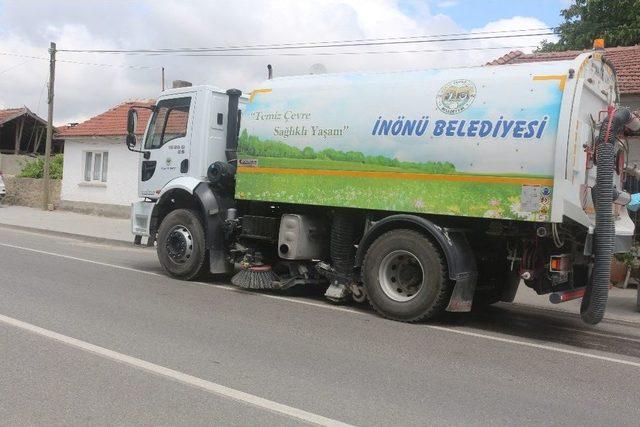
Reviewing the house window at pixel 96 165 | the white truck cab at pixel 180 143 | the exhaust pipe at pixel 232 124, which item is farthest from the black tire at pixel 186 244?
the house window at pixel 96 165

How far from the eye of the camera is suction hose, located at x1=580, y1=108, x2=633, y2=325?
20.9 ft

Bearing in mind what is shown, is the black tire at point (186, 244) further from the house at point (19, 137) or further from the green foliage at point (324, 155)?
the house at point (19, 137)

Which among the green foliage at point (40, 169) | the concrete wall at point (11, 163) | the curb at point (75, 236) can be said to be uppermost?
the concrete wall at point (11, 163)

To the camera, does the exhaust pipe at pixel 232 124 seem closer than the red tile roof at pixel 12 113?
Yes

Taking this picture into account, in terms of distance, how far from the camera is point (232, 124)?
9.62m

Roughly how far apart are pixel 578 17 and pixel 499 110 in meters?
16.3

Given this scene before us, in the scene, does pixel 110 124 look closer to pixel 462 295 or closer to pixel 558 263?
pixel 462 295

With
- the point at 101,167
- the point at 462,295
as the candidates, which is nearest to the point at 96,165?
the point at 101,167

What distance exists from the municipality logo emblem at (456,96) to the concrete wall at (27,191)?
21218 millimetres

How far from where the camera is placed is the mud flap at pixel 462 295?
6930 millimetres

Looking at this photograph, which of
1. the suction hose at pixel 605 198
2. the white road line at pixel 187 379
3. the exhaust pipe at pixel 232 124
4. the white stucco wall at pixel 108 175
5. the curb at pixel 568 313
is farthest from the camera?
the white stucco wall at pixel 108 175

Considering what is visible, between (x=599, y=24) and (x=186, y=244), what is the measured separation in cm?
1606

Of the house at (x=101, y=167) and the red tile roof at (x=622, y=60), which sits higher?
the red tile roof at (x=622, y=60)

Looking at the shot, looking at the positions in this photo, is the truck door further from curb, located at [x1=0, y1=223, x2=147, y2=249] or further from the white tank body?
curb, located at [x1=0, y1=223, x2=147, y2=249]
